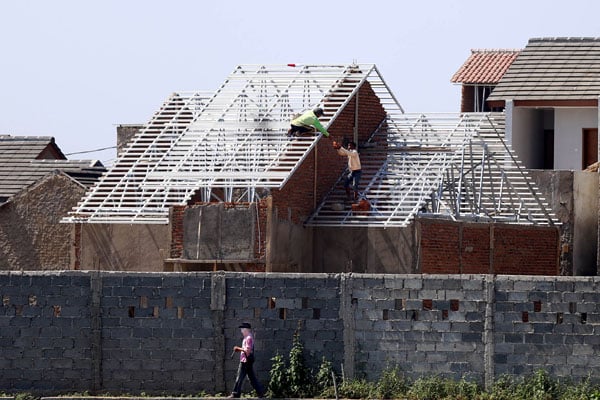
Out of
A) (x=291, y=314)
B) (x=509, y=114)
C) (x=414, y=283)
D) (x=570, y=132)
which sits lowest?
(x=291, y=314)

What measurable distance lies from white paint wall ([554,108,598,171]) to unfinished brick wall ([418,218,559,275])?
8.38m

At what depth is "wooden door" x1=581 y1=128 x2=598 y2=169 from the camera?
4619 centimetres

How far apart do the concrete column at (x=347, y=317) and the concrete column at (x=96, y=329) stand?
4.13 metres

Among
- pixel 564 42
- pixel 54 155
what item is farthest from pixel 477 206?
pixel 54 155

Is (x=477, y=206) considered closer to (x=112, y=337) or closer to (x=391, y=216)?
(x=391, y=216)

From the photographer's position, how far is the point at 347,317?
27.3 meters

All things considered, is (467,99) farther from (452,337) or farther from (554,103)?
(452,337)

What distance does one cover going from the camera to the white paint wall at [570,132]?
4628 cm

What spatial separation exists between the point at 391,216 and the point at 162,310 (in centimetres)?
925

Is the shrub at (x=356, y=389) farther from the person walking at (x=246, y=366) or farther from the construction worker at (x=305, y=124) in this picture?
the construction worker at (x=305, y=124)

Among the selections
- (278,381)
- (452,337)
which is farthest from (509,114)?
(278,381)

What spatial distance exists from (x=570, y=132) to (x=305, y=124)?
12497 millimetres

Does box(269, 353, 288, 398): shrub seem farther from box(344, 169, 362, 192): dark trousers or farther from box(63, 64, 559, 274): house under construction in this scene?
box(344, 169, 362, 192): dark trousers

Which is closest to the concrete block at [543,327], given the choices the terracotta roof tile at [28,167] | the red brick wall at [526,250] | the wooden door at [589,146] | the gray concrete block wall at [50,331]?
the gray concrete block wall at [50,331]
